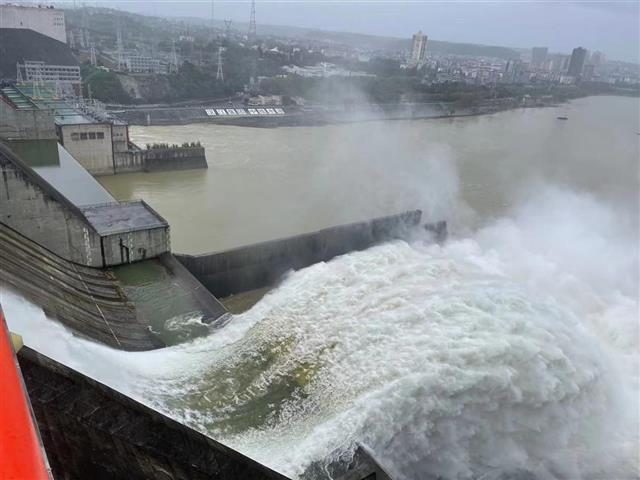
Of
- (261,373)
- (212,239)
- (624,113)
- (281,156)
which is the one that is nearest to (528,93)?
(624,113)

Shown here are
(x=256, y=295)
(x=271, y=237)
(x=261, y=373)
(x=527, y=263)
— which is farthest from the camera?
(x=271, y=237)

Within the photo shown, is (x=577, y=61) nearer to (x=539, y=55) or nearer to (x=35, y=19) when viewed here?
(x=539, y=55)

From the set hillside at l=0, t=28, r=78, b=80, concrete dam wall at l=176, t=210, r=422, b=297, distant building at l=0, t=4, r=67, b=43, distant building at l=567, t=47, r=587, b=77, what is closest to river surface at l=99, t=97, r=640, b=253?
concrete dam wall at l=176, t=210, r=422, b=297

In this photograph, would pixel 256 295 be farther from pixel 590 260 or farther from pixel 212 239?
pixel 590 260

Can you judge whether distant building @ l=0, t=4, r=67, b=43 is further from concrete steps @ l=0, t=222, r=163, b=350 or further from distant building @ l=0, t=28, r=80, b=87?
concrete steps @ l=0, t=222, r=163, b=350

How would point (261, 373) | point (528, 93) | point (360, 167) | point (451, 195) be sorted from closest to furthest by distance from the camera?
point (261, 373) < point (451, 195) < point (360, 167) < point (528, 93)

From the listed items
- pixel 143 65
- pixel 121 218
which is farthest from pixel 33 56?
pixel 121 218

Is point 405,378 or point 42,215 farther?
point 42,215
